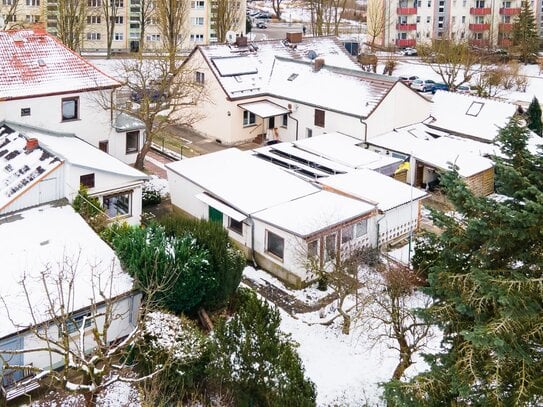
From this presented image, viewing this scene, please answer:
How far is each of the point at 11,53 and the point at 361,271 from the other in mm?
20246

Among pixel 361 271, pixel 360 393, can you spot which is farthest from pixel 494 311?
pixel 361 271

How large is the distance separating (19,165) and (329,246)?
13561 millimetres

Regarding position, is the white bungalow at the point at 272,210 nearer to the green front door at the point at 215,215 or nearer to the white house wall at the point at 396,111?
the green front door at the point at 215,215

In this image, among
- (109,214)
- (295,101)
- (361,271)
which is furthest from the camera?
(295,101)

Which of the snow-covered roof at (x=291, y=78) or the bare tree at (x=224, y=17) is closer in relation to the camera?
the snow-covered roof at (x=291, y=78)

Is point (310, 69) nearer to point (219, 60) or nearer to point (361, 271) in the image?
point (219, 60)

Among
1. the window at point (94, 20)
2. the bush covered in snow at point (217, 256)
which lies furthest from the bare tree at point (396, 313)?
the window at point (94, 20)

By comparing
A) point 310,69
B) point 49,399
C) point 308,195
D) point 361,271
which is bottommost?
point 49,399

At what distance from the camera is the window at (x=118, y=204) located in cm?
3032

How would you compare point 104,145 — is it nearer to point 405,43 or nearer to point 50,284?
point 50,284

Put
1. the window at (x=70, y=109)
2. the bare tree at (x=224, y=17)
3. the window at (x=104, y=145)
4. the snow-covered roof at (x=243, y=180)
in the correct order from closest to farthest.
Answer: the snow-covered roof at (x=243, y=180) → the window at (x=70, y=109) → the window at (x=104, y=145) → the bare tree at (x=224, y=17)

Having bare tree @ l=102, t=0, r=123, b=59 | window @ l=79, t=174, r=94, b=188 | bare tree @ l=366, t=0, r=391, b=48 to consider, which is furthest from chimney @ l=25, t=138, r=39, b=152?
bare tree @ l=366, t=0, r=391, b=48

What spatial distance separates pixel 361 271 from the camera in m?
28.0

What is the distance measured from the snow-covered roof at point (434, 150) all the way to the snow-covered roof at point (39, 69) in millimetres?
16155
